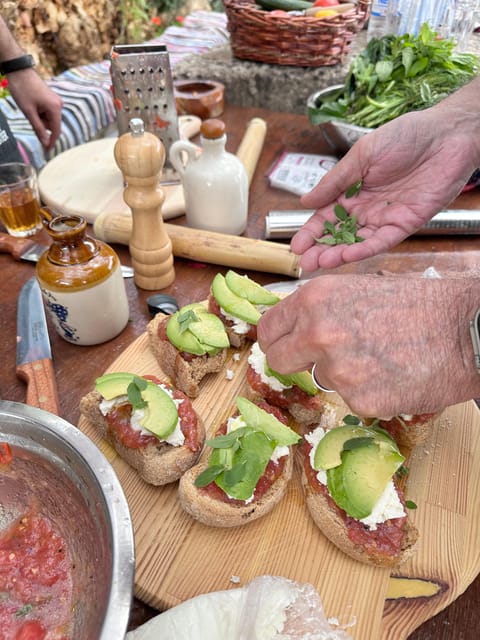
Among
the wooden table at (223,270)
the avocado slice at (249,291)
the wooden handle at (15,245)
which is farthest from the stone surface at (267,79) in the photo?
the avocado slice at (249,291)

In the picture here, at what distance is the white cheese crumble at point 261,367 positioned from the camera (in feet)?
4.99

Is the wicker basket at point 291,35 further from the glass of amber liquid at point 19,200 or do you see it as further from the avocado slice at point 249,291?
the avocado slice at point 249,291

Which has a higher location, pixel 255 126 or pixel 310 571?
pixel 255 126

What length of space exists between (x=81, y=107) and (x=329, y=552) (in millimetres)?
4513

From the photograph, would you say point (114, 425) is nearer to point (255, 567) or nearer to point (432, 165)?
point (255, 567)

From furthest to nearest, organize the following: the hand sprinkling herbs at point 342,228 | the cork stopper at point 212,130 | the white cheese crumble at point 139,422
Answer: the cork stopper at point 212,130 → the hand sprinkling herbs at point 342,228 → the white cheese crumble at point 139,422

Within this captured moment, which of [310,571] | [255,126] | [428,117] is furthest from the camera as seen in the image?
[255,126]

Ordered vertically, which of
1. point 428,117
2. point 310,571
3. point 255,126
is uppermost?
point 428,117

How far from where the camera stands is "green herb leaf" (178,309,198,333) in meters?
1.60

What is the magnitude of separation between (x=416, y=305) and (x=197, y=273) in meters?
1.29

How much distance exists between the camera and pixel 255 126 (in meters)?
2.96

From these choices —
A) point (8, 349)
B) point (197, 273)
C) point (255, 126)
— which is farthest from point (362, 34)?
point (8, 349)

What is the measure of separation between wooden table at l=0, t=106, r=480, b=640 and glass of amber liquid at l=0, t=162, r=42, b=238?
0.34ft

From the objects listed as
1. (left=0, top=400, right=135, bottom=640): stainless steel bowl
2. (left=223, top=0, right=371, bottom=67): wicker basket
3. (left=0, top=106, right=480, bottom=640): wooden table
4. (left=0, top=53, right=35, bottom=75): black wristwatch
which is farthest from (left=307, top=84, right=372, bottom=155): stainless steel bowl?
(left=0, top=400, right=135, bottom=640): stainless steel bowl
